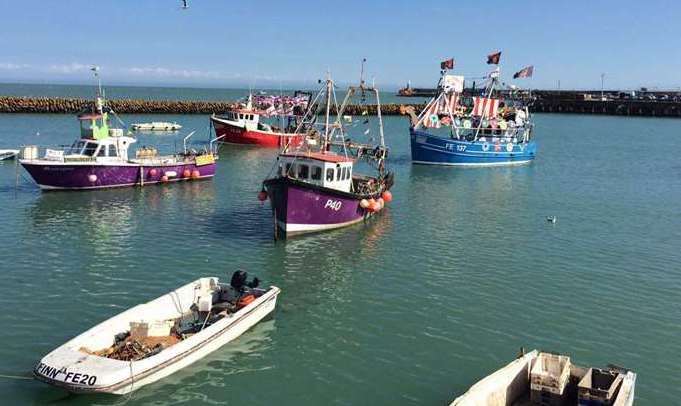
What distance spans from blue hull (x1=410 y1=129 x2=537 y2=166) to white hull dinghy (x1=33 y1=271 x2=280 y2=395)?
4301cm

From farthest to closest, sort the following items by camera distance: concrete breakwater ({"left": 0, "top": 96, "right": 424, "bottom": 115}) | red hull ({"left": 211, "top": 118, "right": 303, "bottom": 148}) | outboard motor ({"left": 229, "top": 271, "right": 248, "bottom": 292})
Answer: concrete breakwater ({"left": 0, "top": 96, "right": 424, "bottom": 115}) → red hull ({"left": 211, "top": 118, "right": 303, "bottom": 148}) → outboard motor ({"left": 229, "top": 271, "right": 248, "bottom": 292})

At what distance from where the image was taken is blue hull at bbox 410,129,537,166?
60.5 meters

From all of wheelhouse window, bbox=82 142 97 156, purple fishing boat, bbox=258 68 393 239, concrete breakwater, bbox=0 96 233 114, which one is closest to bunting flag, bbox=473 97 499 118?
purple fishing boat, bbox=258 68 393 239

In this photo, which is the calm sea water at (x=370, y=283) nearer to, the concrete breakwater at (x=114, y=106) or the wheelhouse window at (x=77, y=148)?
the wheelhouse window at (x=77, y=148)

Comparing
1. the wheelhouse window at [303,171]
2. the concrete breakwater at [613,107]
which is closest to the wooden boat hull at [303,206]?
the wheelhouse window at [303,171]

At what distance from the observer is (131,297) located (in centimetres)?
2119

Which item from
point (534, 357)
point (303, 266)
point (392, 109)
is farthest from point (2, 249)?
point (392, 109)

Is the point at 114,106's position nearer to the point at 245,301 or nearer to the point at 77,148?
the point at 77,148

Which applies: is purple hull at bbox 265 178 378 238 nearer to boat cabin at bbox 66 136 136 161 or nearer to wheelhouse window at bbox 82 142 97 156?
boat cabin at bbox 66 136 136 161

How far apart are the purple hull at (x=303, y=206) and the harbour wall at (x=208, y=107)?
43754mm

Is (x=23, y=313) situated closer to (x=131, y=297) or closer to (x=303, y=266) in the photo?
(x=131, y=297)

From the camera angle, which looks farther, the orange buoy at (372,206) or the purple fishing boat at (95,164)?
the purple fishing boat at (95,164)

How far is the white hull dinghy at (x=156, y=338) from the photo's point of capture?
45.5 feet

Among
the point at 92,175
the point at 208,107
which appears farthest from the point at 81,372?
the point at 208,107
